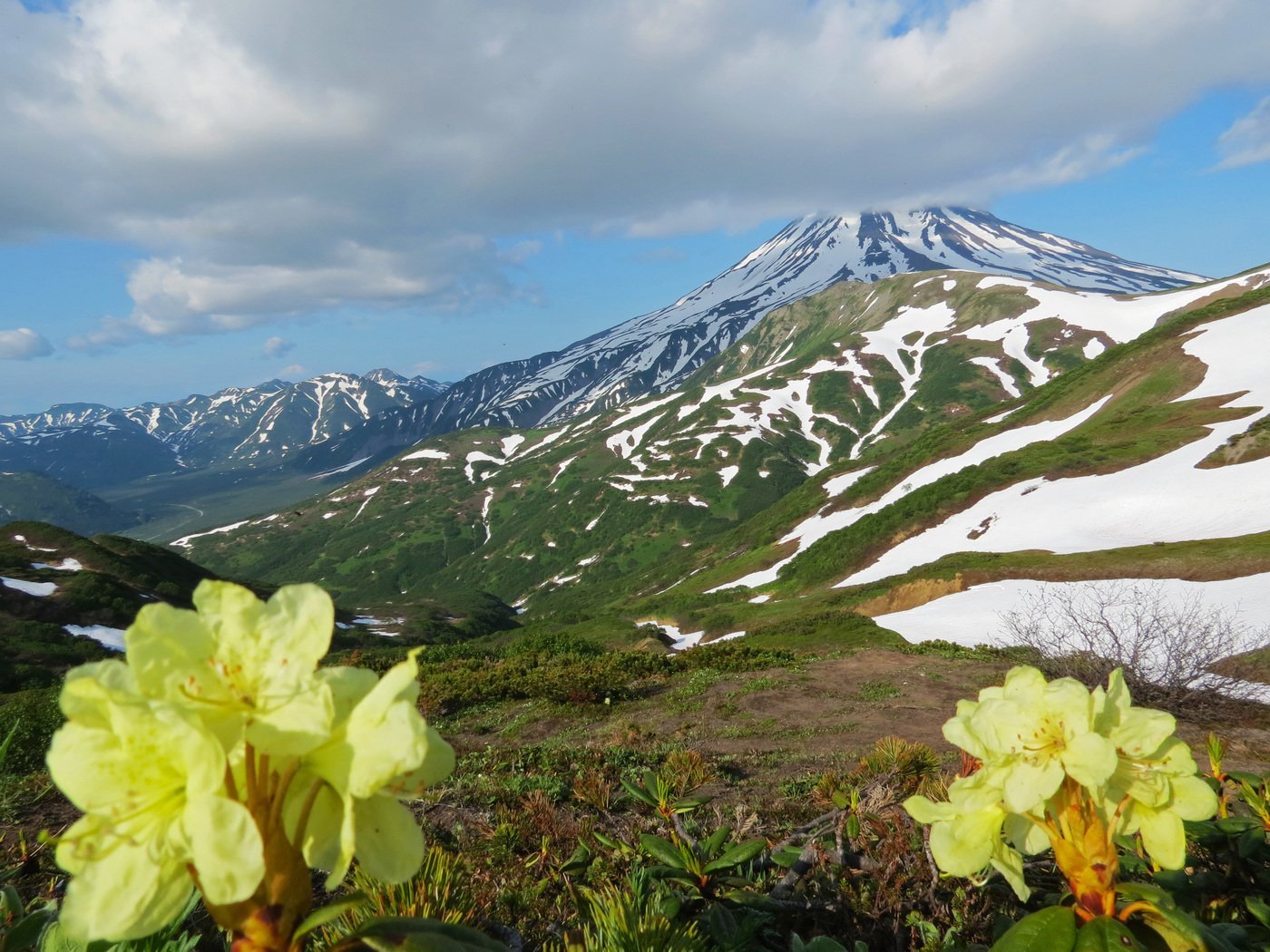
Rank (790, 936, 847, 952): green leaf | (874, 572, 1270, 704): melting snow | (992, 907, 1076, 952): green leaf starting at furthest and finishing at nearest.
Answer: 1. (874, 572, 1270, 704): melting snow
2. (790, 936, 847, 952): green leaf
3. (992, 907, 1076, 952): green leaf

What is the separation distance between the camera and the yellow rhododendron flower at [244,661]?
1259 mm

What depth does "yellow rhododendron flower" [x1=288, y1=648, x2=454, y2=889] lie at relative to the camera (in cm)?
123

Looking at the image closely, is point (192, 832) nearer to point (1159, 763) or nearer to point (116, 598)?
point (1159, 763)

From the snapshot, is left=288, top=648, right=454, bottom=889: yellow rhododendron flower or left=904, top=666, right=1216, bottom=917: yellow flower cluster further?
left=904, top=666, right=1216, bottom=917: yellow flower cluster

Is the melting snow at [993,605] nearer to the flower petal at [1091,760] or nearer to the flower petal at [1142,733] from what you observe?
the flower petal at [1142,733]

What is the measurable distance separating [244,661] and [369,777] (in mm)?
489

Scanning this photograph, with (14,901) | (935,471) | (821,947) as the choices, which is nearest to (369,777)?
(821,947)

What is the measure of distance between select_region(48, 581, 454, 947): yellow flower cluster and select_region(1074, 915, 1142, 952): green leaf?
67.8 inches

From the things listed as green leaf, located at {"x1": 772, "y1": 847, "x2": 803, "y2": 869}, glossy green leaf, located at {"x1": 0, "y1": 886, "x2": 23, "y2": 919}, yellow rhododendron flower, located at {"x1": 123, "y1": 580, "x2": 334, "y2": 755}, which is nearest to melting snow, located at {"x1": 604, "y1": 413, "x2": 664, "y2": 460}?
green leaf, located at {"x1": 772, "y1": 847, "x2": 803, "y2": 869}

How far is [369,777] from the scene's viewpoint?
1.22 m

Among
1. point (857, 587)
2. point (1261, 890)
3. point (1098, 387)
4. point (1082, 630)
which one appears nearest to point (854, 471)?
point (1098, 387)

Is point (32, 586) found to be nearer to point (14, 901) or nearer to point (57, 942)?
point (14, 901)

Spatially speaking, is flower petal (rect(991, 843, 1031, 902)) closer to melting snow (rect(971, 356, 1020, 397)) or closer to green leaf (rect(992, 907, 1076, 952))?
green leaf (rect(992, 907, 1076, 952))

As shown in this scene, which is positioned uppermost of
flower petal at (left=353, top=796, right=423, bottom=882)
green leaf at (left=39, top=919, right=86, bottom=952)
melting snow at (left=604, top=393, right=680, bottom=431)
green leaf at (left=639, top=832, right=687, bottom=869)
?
melting snow at (left=604, top=393, right=680, bottom=431)
